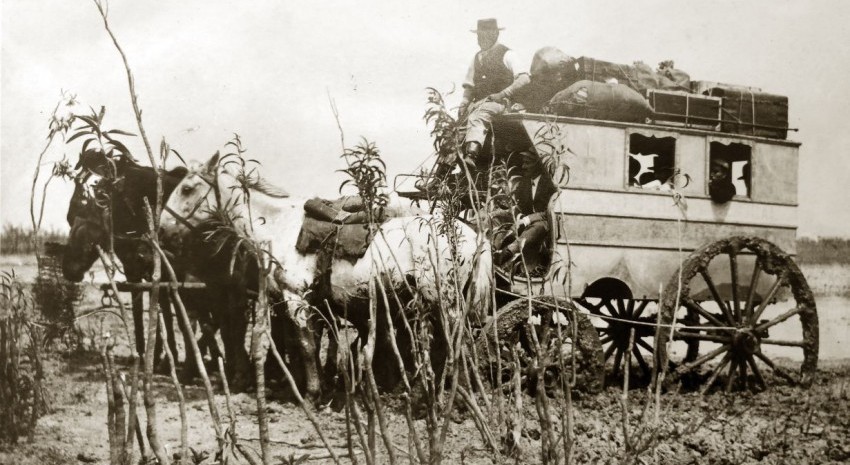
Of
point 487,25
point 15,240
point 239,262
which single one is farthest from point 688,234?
point 15,240

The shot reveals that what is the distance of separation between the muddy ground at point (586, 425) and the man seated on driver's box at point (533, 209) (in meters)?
1.16

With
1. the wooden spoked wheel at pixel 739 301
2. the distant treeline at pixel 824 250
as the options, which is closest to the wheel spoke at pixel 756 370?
the wooden spoked wheel at pixel 739 301

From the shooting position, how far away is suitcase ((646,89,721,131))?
649cm

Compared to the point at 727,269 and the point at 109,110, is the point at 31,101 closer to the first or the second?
the point at 109,110

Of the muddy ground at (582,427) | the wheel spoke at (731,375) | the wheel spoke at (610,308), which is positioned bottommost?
the muddy ground at (582,427)

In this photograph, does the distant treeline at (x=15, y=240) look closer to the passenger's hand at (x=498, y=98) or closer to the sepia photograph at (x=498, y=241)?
the sepia photograph at (x=498, y=241)

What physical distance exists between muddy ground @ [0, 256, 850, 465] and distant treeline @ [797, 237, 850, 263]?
40 centimetres

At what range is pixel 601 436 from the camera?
4.91 m

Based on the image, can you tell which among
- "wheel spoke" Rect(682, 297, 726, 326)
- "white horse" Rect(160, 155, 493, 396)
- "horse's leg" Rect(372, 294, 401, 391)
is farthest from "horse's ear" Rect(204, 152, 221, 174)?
"wheel spoke" Rect(682, 297, 726, 326)

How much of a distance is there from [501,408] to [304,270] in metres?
3.57

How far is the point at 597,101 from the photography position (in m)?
6.20

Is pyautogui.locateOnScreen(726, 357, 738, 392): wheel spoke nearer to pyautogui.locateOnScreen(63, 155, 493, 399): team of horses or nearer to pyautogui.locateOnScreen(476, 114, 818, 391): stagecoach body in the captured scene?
Answer: pyautogui.locateOnScreen(476, 114, 818, 391): stagecoach body

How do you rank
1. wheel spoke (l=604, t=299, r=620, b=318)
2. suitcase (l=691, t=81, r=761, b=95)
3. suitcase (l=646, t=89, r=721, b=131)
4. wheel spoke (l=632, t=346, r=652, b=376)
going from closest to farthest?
suitcase (l=646, t=89, r=721, b=131) < suitcase (l=691, t=81, r=761, b=95) < wheel spoke (l=632, t=346, r=652, b=376) < wheel spoke (l=604, t=299, r=620, b=318)

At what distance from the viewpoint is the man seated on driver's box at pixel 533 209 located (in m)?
5.83
